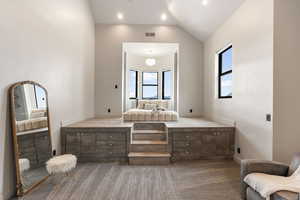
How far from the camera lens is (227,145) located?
146 inches

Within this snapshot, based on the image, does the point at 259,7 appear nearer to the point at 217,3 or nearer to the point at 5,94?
the point at 217,3

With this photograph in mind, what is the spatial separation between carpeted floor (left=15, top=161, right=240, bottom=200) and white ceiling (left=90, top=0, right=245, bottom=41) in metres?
3.47

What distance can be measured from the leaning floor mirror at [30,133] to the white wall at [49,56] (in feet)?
0.28

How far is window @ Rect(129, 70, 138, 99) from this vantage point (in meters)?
7.67

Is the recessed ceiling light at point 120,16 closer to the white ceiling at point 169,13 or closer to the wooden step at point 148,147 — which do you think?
the white ceiling at point 169,13

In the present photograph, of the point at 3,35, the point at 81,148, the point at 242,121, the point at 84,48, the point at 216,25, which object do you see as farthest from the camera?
the point at 84,48

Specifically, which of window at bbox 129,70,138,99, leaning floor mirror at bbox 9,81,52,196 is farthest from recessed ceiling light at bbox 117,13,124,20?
leaning floor mirror at bbox 9,81,52,196

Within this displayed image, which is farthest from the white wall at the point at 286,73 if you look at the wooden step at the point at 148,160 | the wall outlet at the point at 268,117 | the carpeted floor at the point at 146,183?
the wooden step at the point at 148,160

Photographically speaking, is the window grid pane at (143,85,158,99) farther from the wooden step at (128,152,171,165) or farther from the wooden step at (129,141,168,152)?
the wooden step at (128,152,171,165)

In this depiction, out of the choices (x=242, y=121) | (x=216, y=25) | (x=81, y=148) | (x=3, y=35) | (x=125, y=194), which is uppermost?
(x=216, y=25)

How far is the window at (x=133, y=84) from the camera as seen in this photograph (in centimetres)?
767

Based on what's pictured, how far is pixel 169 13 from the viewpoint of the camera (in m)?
5.46

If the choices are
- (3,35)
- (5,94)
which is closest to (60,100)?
(5,94)

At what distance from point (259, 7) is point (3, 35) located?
3779 millimetres
